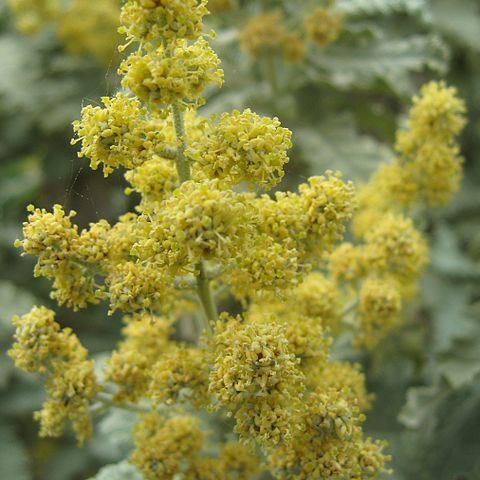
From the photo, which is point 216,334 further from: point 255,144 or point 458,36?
point 458,36

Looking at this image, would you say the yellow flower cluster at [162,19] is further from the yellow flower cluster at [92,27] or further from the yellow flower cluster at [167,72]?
the yellow flower cluster at [92,27]

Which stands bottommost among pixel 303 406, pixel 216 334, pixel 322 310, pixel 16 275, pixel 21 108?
pixel 303 406

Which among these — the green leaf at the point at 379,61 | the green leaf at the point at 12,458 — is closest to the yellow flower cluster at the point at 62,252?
the green leaf at the point at 12,458

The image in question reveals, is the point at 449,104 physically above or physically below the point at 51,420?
above

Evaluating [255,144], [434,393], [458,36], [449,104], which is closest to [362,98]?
[458,36]

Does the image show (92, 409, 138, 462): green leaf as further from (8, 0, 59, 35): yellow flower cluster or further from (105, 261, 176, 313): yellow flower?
Result: (8, 0, 59, 35): yellow flower cluster

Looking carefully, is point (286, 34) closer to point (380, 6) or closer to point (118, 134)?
point (380, 6)

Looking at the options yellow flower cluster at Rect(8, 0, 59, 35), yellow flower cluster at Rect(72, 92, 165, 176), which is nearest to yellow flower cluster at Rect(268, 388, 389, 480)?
yellow flower cluster at Rect(72, 92, 165, 176)
